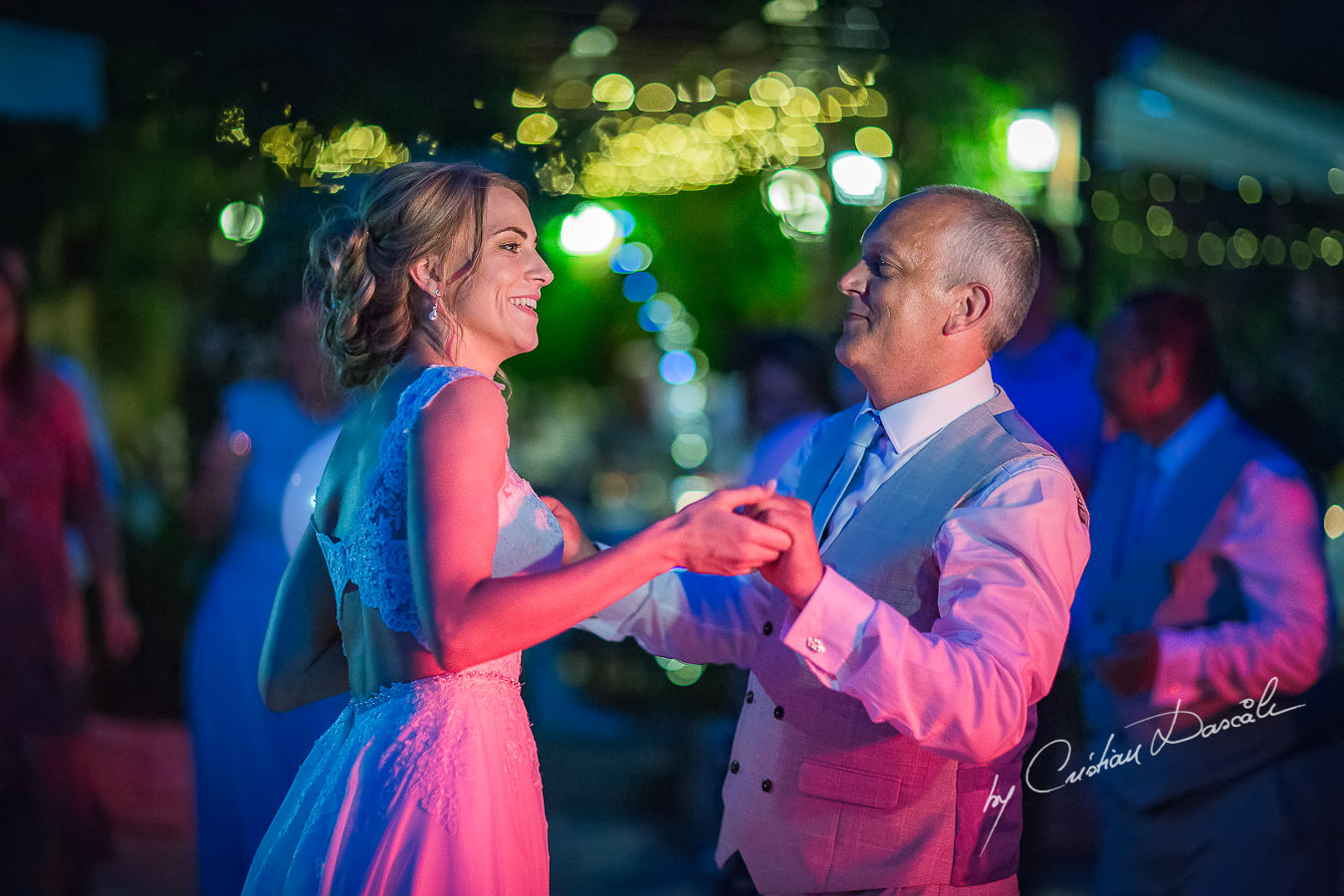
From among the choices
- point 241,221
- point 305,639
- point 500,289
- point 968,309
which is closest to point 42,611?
point 241,221

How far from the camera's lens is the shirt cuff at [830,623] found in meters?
1.47

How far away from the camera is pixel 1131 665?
2.69 meters

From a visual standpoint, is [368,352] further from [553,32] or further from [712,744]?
[712,744]

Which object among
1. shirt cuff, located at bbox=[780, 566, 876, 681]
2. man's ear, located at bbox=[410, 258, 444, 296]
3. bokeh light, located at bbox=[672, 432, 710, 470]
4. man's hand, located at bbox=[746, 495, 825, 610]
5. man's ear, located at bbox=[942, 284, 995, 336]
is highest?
man's ear, located at bbox=[410, 258, 444, 296]

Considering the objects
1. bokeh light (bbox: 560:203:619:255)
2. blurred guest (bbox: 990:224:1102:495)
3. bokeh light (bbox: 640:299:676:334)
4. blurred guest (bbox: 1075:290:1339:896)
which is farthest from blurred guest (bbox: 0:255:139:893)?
bokeh light (bbox: 640:299:676:334)

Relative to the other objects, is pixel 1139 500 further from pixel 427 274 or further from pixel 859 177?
pixel 427 274

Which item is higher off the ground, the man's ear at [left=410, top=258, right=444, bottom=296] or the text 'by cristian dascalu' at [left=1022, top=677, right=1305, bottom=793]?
the man's ear at [left=410, top=258, right=444, bottom=296]

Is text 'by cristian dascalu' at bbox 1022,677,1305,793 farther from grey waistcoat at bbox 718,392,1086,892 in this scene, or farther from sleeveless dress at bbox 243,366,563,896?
sleeveless dress at bbox 243,366,563,896

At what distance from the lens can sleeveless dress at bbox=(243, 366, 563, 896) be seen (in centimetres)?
151

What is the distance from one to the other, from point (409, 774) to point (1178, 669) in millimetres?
1906

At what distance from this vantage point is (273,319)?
3744mm

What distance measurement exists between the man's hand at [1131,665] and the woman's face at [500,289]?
1806 millimetres

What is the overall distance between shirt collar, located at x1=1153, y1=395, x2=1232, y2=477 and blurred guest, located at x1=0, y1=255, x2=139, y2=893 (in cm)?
303

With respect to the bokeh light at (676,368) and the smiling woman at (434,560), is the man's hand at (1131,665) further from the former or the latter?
the bokeh light at (676,368)
